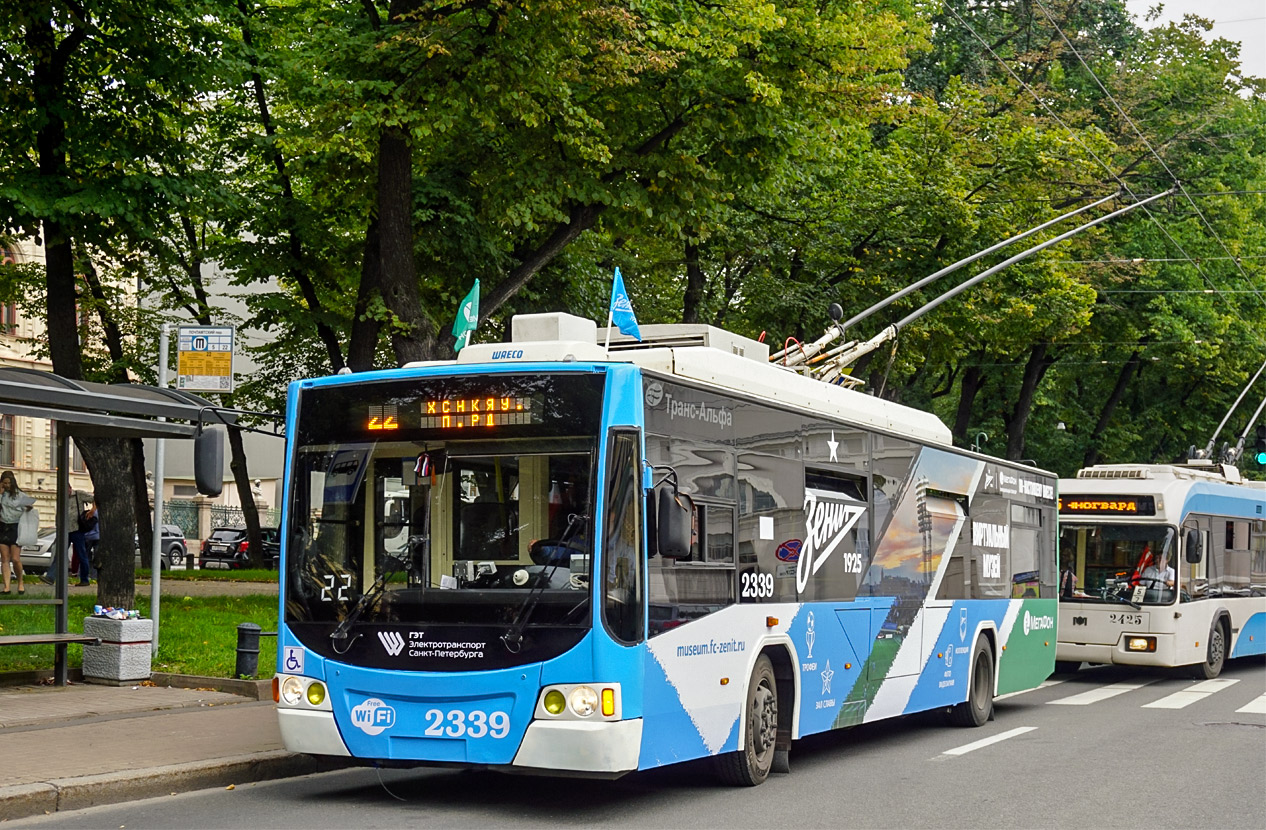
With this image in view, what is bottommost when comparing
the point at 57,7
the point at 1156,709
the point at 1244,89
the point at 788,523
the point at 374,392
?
the point at 1156,709

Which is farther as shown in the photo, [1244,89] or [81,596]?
[1244,89]

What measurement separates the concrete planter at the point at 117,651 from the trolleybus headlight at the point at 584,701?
25.6 ft

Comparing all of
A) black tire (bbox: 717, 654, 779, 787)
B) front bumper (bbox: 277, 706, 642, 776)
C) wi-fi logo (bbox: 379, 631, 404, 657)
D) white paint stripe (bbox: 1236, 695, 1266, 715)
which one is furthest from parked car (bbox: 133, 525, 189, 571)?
front bumper (bbox: 277, 706, 642, 776)

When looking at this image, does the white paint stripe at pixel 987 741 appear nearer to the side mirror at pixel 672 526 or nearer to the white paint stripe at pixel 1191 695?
the white paint stripe at pixel 1191 695

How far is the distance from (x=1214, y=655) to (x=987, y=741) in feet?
31.9

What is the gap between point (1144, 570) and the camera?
21.2 m

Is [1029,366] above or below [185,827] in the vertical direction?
above

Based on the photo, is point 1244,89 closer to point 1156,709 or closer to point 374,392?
point 1156,709

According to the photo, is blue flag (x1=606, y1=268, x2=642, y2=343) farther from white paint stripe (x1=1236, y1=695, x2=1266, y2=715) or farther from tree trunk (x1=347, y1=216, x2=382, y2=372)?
white paint stripe (x1=1236, y1=695, x2=1266, y2=715)

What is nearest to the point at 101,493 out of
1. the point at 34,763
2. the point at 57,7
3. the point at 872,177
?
the point at 57,7

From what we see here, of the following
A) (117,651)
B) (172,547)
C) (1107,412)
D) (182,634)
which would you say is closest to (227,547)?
(172,547)

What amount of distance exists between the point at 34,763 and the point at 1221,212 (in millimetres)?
35956

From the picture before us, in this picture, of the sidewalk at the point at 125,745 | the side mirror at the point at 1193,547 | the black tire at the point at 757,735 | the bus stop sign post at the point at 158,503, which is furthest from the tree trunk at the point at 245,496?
the black tire at the point at 757,735

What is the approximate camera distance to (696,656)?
9.98 meters
